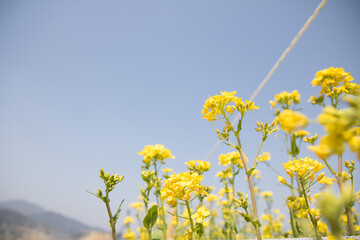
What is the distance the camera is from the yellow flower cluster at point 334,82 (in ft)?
8.17

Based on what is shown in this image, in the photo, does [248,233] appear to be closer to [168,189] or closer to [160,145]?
[160,145]

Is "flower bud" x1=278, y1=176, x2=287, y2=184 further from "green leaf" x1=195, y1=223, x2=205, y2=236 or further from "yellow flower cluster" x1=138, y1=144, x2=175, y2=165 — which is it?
"yellow flower cluster" x1=138, y1=144, x2=175, y2=165

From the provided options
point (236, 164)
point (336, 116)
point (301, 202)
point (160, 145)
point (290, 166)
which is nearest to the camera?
point (336, 116)

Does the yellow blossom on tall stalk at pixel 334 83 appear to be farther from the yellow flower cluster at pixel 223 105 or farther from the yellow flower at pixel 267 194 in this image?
the yellow flower at pixel 267 194

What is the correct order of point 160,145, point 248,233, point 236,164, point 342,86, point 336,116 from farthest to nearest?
point 248,233 < point 236,164 < point 160,145 < point 342,86 < point 336,116

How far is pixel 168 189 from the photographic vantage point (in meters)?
1.91

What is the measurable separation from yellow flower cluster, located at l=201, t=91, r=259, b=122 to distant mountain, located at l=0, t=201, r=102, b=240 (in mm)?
4889

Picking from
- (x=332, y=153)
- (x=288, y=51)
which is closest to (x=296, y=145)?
(x=332, y=153)

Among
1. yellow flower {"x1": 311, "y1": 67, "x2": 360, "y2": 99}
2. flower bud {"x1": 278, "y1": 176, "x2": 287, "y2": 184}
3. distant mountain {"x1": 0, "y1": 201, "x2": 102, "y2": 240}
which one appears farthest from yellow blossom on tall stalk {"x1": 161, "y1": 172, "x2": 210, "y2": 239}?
distant mountain {"x1": 0, "y1": 201, "x2": 102, "y2": 240}

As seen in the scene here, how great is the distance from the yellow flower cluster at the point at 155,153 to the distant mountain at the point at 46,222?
3.57 meters

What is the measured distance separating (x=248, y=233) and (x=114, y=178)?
663cm

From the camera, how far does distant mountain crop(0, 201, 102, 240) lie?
863cm

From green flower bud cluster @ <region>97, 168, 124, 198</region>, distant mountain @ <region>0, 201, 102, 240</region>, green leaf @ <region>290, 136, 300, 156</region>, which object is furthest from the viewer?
distant mountain @ <region>0, 201, 102, 240</region>

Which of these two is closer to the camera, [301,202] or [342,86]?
[301,202]
